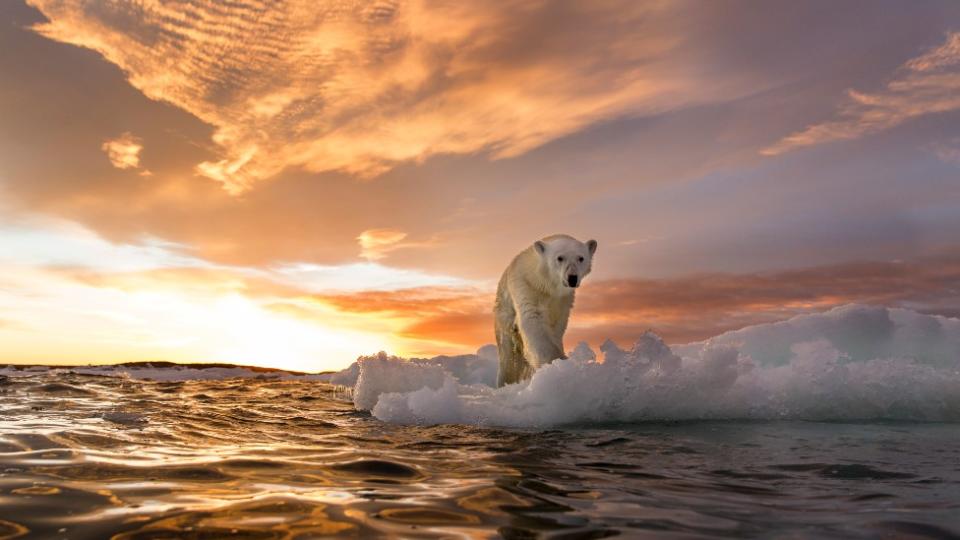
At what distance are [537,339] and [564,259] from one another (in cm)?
129

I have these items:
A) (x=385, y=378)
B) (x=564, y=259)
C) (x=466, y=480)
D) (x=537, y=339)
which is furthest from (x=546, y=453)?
(x=385, y=378)

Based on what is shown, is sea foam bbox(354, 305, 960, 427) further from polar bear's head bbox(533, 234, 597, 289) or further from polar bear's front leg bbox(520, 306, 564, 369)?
polar bear's head bbox(533, 234, 597, 289)

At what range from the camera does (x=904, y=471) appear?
4598 mm

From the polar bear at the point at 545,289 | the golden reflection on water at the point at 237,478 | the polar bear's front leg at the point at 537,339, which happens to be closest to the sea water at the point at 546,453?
the golden reflection on water at the point at 237,478

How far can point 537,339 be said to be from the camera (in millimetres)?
9625

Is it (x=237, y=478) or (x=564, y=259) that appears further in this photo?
(x=564, y=259)

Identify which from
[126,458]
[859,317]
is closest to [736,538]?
[126,458]

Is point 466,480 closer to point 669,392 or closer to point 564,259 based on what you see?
point 669,392

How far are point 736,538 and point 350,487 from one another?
2.18 metres

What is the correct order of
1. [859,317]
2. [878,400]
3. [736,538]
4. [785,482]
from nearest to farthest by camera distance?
[736,538]
[785,482]
[878,400]
[859,317]

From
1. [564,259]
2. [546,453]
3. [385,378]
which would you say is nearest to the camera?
[546,453]

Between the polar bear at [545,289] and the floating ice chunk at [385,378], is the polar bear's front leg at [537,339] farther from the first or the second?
the floating ice chunk at [385,378]

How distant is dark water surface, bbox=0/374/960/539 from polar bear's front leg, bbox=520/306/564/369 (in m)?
2.52

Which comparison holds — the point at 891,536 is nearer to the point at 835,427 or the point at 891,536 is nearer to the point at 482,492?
the point at 482,492
